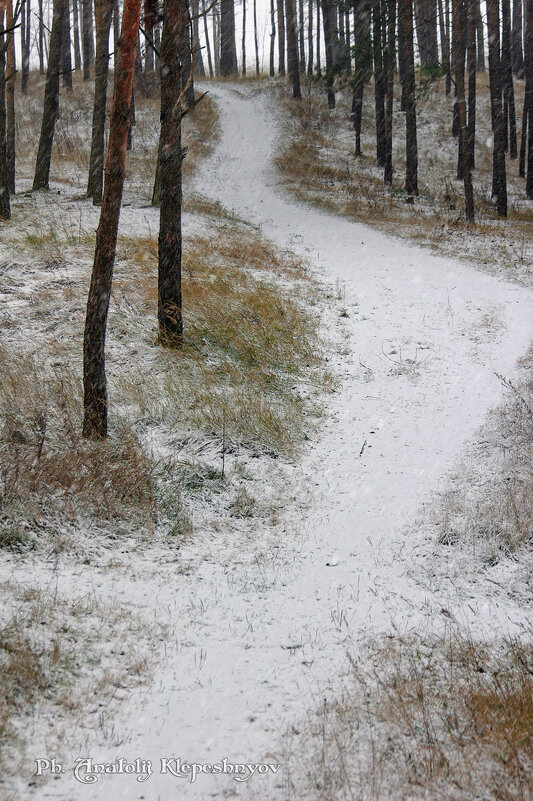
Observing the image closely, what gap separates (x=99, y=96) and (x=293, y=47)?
19884mm

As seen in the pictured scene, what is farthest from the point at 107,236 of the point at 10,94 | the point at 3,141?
the point at 10,94

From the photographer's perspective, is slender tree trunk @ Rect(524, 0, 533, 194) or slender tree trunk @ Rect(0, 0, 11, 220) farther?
slender tree trunk @ Rect(524, 0, 533, 194)

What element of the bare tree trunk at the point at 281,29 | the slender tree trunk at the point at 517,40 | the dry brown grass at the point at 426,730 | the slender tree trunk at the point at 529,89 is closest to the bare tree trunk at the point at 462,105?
the slender tree trunk at the point at 529,89

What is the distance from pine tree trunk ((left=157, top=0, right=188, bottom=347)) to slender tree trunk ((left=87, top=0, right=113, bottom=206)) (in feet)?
20.5

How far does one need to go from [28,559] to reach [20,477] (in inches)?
35.0

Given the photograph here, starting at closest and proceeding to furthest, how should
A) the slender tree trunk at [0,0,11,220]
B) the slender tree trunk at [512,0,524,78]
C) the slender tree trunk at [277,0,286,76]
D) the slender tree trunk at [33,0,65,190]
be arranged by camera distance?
the slender tree trunk at [0,0,11,220], the slender tree trunk at [33,0,65,190], the slender tree trunk at [512,0,524,78], the slender tree trunk at [277,0,286,76]

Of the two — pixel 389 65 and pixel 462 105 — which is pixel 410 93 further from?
pixel 389 65

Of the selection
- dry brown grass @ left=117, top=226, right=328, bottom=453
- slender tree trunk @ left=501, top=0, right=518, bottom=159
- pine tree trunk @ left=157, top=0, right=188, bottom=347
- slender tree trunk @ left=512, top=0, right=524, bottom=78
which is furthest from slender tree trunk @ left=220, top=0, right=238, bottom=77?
pine tree trunk @ left=157, top=0, right=188, bottom=347

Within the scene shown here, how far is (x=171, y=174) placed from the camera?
26.3 feet

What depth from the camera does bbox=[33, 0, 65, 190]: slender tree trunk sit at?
14.7 metres

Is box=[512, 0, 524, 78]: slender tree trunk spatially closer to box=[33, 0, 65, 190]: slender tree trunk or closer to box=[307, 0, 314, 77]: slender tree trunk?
box=[307, 0, 314, 77]: slender tree trunk

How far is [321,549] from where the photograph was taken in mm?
5105

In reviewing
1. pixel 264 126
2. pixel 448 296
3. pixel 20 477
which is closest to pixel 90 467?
pixel 20 477

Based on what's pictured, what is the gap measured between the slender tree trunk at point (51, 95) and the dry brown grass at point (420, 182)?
8906 millimetres
